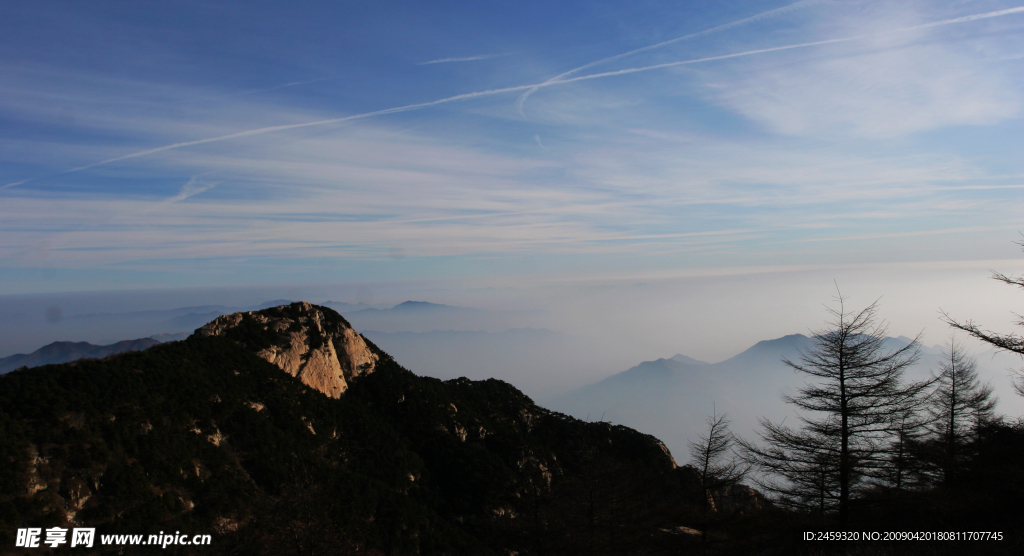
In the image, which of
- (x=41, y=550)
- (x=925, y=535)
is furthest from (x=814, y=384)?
(x=41, y=550)

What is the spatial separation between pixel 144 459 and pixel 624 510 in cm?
2792

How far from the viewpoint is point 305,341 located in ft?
141

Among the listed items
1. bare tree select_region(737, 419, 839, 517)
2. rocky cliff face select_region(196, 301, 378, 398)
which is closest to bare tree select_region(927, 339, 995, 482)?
bare tree select_region(737, 419, 839, 517)

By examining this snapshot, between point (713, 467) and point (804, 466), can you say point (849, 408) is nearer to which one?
point (804, 466)

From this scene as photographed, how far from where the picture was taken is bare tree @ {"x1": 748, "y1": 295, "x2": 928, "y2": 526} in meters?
12.7

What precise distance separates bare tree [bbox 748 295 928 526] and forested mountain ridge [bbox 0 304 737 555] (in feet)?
25.6

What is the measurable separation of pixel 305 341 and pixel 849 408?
145 feet

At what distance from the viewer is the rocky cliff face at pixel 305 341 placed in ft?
132

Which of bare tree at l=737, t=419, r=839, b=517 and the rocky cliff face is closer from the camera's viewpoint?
bare tree at l=737, t=419, r=839, b=517

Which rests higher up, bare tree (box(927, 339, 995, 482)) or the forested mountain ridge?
bare tree (box(927, 339, 995, 482))

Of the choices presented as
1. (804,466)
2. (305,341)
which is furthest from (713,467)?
(305,341)

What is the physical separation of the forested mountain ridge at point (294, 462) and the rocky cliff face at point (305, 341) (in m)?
0.21

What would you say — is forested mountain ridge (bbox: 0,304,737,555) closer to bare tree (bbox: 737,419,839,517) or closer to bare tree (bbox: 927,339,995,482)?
bare tree (bbox: 737,419,839,517)

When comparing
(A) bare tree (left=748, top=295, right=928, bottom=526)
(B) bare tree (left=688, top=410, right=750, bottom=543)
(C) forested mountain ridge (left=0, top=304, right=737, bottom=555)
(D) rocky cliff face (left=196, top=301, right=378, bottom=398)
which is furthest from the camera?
(D) rocky cliff face (left=196, top=301, right=378, bottom=398)
